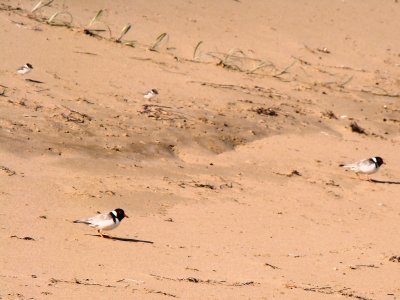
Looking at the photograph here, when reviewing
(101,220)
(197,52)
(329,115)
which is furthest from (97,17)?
(101,220)

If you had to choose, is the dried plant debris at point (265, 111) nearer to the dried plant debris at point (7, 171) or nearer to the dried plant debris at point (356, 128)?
the dried plant debris at point (356, 128)

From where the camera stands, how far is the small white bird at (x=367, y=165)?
12.3 m

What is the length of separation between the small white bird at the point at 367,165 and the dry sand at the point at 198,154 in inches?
6.9

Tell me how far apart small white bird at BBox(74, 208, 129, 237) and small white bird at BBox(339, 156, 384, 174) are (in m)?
3.84

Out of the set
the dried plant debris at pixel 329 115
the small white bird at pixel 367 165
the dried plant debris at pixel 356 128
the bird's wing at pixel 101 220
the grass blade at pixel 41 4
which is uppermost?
the grass blade at pixel 41 4

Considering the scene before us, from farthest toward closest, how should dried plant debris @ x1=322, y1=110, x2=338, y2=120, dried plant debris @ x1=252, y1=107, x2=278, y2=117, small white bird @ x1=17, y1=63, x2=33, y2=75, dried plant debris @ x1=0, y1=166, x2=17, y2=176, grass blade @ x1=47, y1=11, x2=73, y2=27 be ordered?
grass blade @ x1=47, y1=11, x2=73, y2=27 → dried plant debris @ x1=322, y1=110, x2=338, y2=120 → dried plant debris @ x1=252, y1=107, x2=278, y2=117 → small white bird @ x1=17, y1=63, x2=33, y2=75 → dried plant debris @ x1=0, y1=166, x2=17, y2=176

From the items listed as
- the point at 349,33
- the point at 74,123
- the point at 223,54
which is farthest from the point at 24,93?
the point at 349,33

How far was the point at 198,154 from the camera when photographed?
12.3m

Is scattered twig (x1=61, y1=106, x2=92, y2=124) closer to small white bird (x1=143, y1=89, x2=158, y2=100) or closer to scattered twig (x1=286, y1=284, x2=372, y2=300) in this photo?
small white bird (x1=143, y1=89, x2=158, y2=100)

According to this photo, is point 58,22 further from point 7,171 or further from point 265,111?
point 7,171

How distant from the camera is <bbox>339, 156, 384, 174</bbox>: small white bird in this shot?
12.3 meters

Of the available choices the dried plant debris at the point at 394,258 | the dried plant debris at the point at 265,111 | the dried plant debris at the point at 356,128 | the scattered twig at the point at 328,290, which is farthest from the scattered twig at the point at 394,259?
the dried plant debris at the point at 356,128

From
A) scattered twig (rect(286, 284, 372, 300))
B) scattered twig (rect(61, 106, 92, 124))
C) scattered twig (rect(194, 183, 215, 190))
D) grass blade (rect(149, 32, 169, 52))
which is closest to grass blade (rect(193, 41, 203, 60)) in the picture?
grass blade (rect(149, 32, 169, 52))

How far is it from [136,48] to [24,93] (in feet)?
10.7
